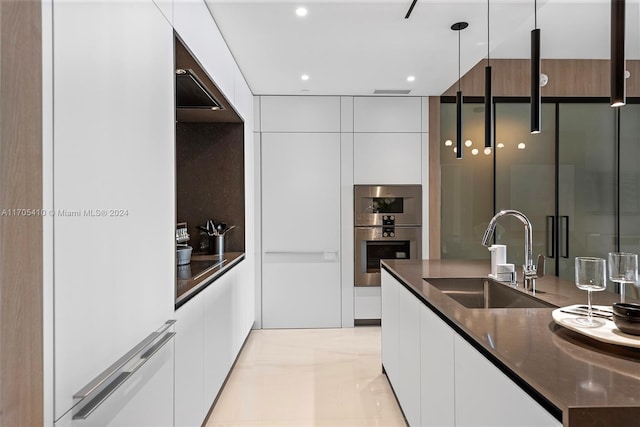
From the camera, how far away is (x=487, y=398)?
3.59 ft

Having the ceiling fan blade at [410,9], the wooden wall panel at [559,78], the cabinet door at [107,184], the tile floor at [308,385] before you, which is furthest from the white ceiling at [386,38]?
the tile floor at [308,385]

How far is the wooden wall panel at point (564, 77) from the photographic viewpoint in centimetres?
414

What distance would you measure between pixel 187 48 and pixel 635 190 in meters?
4.58

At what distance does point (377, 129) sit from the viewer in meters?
4.30

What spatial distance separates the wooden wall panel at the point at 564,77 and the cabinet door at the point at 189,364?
353 centimetres

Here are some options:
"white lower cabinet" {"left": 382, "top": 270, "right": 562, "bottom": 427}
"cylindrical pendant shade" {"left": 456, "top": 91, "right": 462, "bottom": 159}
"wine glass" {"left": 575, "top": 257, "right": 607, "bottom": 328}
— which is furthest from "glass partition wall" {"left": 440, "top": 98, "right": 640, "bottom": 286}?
"wine glass" {"left": 575, "top": 257, "right": 607, "bottom": 328}

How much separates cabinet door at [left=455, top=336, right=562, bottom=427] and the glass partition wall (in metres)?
3.29

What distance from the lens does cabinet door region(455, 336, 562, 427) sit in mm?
867

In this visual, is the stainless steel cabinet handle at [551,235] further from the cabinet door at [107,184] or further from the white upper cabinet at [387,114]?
the cabinet door at [107,184]

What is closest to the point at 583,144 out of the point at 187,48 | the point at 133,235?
the point at 187,48

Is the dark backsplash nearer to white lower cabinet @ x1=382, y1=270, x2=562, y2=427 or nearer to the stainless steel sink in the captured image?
white lower cabinet @ x1=382, y1=270, x2=562, y2=427

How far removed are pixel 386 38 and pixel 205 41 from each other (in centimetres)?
131

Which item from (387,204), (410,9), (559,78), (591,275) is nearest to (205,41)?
(410,9)

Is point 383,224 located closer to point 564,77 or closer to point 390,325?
point 390,325
